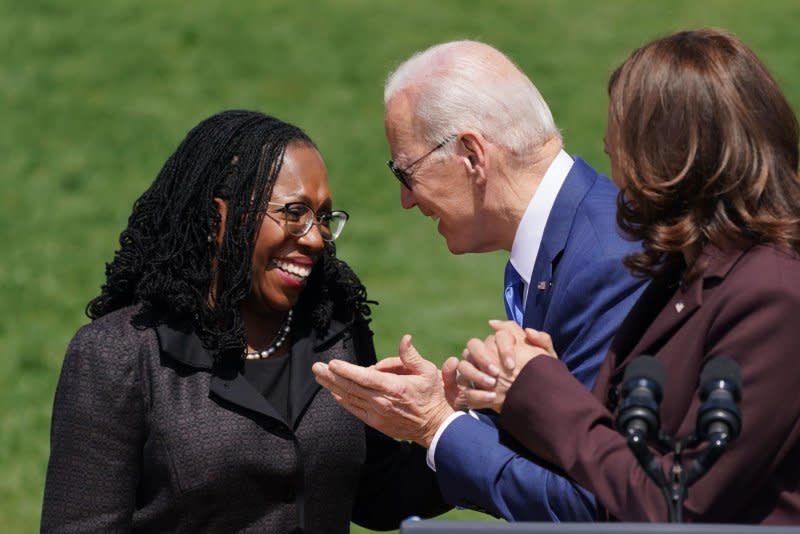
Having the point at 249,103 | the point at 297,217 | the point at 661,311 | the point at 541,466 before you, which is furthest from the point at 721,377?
the point at 249,103

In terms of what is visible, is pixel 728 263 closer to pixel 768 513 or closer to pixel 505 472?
pixel 768 513

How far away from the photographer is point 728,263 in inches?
132

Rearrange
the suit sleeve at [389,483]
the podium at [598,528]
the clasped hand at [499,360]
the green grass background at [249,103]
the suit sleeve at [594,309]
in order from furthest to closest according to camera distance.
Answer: the green grass background at [249,103]
the suit sleeve at [389,483]
the suit sleeve at [594,309]
the clasped hand at [499,360]
the podium at [598,528]

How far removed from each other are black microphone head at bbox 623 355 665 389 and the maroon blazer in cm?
22

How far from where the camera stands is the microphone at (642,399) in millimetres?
2961

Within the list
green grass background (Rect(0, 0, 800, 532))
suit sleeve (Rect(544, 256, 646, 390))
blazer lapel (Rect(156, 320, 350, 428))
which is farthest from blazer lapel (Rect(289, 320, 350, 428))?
green grass background (Rect(0, 0, 800, 532))

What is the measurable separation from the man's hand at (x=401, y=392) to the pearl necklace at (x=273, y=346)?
57 cm

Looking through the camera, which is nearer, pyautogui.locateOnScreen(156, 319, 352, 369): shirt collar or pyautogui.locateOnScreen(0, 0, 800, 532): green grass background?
pyautogui.locateOnScreen(156, 319, 352, 369): shirt collar

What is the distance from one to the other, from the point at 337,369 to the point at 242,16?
1037 cm

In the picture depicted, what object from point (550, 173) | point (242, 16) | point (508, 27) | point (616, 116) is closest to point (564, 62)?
point (508, 27)

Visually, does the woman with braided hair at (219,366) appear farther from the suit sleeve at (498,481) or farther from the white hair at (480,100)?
the suit sleeve at (498,481)

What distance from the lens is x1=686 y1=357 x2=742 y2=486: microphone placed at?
2.93 metres

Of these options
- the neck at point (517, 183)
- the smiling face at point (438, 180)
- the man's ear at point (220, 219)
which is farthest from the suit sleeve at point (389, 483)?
the neck at point (517, 183)

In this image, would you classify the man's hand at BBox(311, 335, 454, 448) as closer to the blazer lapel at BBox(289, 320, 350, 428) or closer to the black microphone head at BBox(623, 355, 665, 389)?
the blazer lapel at BBox(289, 320, 350, 428)
